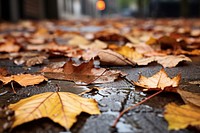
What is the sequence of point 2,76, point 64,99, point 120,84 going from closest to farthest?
point 64,99 → point 120,84 → point 2,76

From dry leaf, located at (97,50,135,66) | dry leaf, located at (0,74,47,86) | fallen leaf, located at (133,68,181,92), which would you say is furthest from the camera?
dry leaf, located at (97,50,135,66)

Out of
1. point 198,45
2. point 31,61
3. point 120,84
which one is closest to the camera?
point 120,84

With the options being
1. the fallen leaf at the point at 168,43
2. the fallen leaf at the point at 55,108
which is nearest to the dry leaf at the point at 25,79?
the fallen leaf at the point at 55,108

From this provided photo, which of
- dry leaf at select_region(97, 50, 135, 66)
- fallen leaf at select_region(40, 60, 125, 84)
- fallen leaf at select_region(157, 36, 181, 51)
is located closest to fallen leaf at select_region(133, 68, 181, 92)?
fallen leaf at select_region(40, 60, 125, 84)

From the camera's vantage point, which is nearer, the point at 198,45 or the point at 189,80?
the point at 189,80

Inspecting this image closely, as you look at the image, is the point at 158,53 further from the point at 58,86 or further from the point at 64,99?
the point at 64,99

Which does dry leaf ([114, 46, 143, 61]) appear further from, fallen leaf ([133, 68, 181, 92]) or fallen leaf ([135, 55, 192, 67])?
fallen leaf ([133, 68, 181, 92])

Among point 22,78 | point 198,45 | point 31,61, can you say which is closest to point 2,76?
point 22,78
